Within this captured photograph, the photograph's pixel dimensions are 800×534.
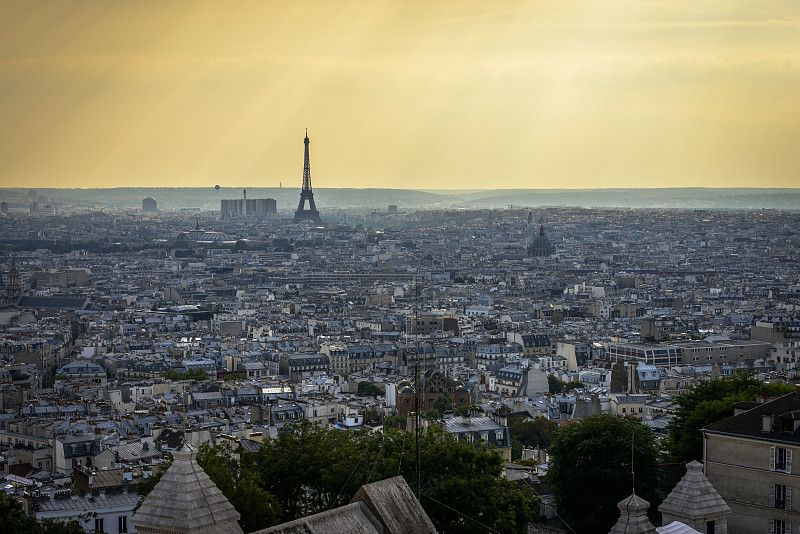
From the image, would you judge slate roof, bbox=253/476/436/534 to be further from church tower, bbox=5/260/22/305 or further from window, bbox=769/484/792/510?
church tower, bbox=5/260/22/305

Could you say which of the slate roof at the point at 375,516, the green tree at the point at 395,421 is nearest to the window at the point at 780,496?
the slate roof at the point at 375,516

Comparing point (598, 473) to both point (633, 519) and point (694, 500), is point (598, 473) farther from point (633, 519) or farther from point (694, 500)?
point (633, 519)

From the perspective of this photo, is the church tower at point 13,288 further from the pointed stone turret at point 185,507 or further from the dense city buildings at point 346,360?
the pointed stone turret at point 185,507

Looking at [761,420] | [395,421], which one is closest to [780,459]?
[761,420]

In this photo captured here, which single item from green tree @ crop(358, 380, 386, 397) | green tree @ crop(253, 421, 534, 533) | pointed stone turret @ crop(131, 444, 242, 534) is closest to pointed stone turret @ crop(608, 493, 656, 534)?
pointed stone turret @ crop(131, 444, 242, 534)

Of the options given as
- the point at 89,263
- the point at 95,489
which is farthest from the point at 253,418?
the point at 89,263
